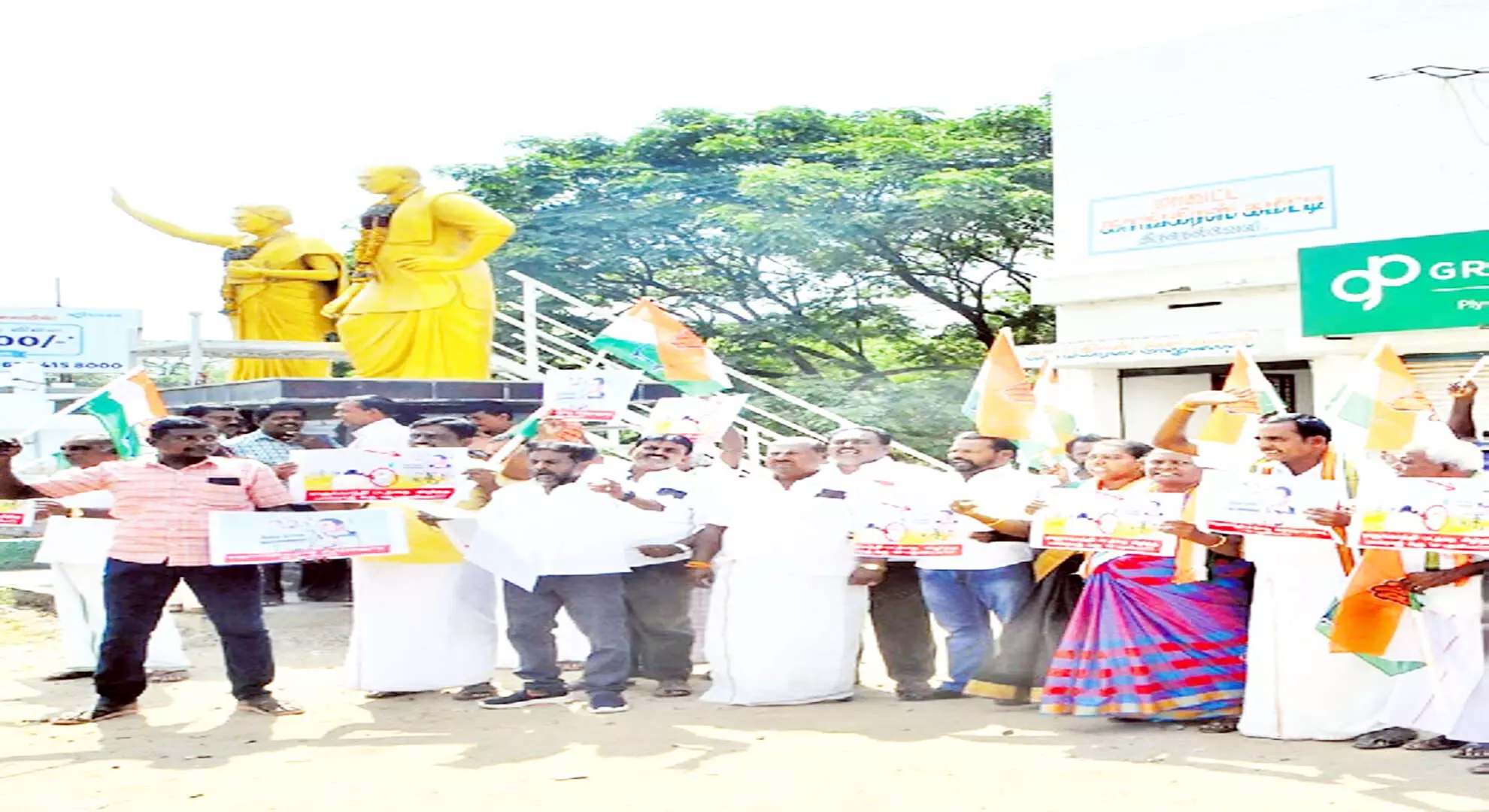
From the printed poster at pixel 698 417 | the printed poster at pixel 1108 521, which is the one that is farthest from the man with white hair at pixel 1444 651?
the printed poster at pixel 698 417

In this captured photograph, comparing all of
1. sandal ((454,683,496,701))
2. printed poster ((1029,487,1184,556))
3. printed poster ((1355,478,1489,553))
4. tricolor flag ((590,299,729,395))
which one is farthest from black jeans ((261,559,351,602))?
printed poster ((1355,478,1489,553))

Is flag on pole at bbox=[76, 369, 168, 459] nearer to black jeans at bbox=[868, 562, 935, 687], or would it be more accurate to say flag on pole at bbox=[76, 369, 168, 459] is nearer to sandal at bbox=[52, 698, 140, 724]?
sandal at bbox=[52, 698, 140, 724]

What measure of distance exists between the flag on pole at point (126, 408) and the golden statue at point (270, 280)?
4074 millimetres

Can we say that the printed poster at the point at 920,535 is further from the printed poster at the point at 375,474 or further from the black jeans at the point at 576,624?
the printed poster at the point at 375,474

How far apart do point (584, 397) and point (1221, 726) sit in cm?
360

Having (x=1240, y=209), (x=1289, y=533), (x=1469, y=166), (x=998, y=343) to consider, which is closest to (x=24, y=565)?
(x=998, y=343)

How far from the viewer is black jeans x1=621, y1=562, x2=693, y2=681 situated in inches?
312

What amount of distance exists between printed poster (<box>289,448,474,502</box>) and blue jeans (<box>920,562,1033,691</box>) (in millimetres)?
2194

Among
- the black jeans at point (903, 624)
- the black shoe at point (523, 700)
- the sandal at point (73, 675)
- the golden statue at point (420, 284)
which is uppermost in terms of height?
the golden statue at point (420, 284)

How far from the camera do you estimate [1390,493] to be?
5.68 meters

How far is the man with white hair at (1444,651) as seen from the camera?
19.3ft

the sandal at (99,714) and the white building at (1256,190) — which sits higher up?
the white building at (1256,190)

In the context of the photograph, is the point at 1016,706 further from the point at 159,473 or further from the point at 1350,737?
the point at 159,473

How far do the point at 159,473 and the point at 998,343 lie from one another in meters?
4.45
